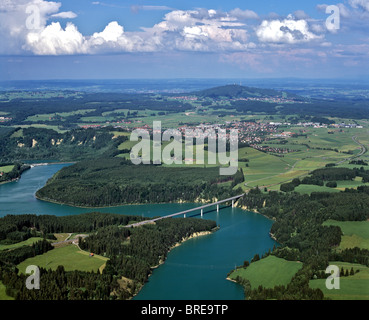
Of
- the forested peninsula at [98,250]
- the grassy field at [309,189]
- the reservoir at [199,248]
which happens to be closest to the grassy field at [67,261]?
the forested peninsula at [98,250]

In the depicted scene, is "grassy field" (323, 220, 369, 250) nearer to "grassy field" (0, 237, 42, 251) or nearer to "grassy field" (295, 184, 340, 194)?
"grassy field" (295, 184, 340, 194)

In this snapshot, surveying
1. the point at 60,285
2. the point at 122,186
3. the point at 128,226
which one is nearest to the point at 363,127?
the point at 122,186

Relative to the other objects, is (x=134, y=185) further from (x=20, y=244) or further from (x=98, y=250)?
(x=98, y=250)

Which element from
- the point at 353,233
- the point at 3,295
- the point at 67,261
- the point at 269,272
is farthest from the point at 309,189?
the point at 3,295

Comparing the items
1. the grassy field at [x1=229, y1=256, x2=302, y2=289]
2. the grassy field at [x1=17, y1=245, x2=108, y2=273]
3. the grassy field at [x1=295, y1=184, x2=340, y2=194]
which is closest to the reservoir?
the grassy field at [x1=229, y1=256, x2=302, y2=289]

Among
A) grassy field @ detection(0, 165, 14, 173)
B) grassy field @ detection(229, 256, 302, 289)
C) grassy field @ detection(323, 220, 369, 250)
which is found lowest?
grassy field @ detection(229, 256, 302, 289)

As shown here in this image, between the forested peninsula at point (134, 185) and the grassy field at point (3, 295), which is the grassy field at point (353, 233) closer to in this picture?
the forested peninsula at point (134, 185)
